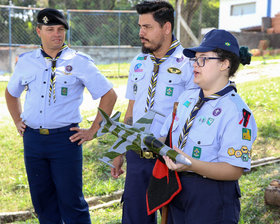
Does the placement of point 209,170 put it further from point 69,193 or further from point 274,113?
point 274,113

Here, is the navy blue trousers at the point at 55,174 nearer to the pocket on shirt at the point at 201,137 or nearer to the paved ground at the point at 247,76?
the pocket on shirt at the point at 201,137

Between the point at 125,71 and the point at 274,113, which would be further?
the point at 125,71

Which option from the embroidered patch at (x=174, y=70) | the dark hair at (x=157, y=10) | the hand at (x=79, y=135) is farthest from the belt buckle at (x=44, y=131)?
the dark hair at (x=157, y=10)

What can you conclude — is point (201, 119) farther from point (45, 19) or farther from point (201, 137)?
point (45, 19)

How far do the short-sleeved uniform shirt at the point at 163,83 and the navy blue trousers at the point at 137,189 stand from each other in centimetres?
29

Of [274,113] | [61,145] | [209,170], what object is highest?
[209,170]

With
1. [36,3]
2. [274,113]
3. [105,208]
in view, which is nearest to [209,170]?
[105,208]

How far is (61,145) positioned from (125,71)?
408 inches

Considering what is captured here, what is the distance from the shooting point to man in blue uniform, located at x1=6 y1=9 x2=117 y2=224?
393 centimetres

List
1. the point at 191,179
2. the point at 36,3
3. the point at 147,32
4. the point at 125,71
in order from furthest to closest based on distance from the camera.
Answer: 1. the point at 36,3
2. the point at 125,71
3. the point at 147,32
4. the point at 191,179

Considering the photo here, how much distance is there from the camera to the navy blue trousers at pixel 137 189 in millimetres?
3447

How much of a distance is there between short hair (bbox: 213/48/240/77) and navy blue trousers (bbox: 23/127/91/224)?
1876 mm

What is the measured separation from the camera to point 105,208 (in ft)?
18.8

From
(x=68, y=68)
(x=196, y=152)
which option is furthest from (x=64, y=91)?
(x=196, y=152)
